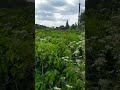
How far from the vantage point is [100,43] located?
102 inches

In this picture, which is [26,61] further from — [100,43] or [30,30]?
[100,43]

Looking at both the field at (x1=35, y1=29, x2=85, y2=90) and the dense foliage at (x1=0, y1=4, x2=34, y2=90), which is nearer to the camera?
the dense foliage at (x1=0, y1=4, x2=34, y2=90)

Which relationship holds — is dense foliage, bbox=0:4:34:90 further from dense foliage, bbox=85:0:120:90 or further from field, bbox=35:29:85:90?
dense foliage, bbox=85:0:120:90

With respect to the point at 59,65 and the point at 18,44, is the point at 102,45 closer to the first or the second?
the point at 59,65

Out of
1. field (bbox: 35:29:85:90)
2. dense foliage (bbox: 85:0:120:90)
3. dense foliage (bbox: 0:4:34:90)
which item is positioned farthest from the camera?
field (bbox: 35:29:85:90)

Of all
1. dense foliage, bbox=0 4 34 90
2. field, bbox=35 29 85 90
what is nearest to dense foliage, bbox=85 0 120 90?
field, bbox=35 29 85 90

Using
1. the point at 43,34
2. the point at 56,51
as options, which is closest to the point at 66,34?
the point at 43,34

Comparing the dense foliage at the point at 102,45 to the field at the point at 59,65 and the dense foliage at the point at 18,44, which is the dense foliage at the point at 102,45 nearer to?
the field at the point at 59,65

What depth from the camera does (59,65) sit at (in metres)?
2.94

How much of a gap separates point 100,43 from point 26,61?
597 mm

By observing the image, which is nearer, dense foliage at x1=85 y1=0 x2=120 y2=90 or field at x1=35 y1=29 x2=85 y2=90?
dense foliage at x1=85 y1=0 x2=120 y2=90

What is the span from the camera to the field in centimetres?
Answer: 286

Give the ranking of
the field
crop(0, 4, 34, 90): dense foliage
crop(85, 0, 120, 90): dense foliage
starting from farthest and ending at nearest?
the field < crop(85, 0, 120, 90): dense foliage < crop(0, 4, 34, 90): dense foliage

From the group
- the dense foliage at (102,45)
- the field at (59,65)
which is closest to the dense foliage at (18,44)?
the field at (59,65)
